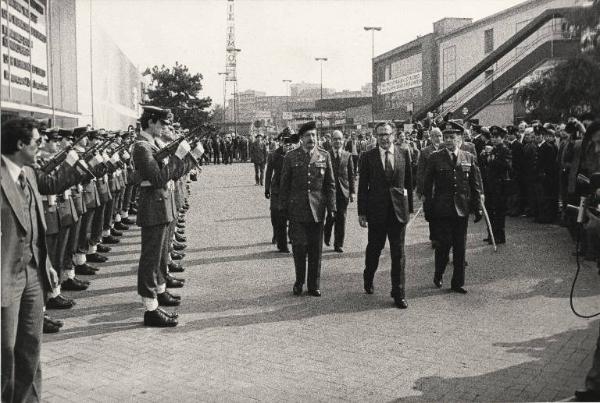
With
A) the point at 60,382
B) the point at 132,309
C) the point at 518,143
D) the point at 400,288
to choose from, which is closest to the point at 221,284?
the point at 132,309

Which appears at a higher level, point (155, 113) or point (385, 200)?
point (155, 113)

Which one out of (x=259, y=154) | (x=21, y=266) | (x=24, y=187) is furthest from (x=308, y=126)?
(x=259, y=154)

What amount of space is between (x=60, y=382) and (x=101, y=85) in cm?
1175

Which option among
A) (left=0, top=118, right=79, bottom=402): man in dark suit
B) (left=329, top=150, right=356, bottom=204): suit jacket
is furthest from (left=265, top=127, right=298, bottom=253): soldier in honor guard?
(left=0, top=118, right=79, bottom=402): man in dark suit

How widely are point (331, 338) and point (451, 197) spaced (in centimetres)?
271

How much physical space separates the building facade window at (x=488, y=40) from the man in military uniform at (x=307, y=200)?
683 inches

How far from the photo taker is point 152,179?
6.21 metres

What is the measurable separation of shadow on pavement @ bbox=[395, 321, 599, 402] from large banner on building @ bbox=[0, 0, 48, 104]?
694 cm

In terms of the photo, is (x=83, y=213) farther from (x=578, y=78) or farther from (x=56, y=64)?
(x=578, y=78)

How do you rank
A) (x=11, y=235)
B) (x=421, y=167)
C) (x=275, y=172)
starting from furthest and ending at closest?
(x=275, y=172), (x=421, y=167), (x=11, y=235)

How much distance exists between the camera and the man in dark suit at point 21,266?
11.5 feet

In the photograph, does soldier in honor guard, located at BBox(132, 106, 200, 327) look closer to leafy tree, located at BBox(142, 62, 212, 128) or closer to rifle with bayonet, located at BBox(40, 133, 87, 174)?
rifle with bayonet, located at BBox(40, 133, 87, 174)

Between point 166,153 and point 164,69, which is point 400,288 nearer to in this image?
point 166,153

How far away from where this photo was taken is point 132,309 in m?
7.08
